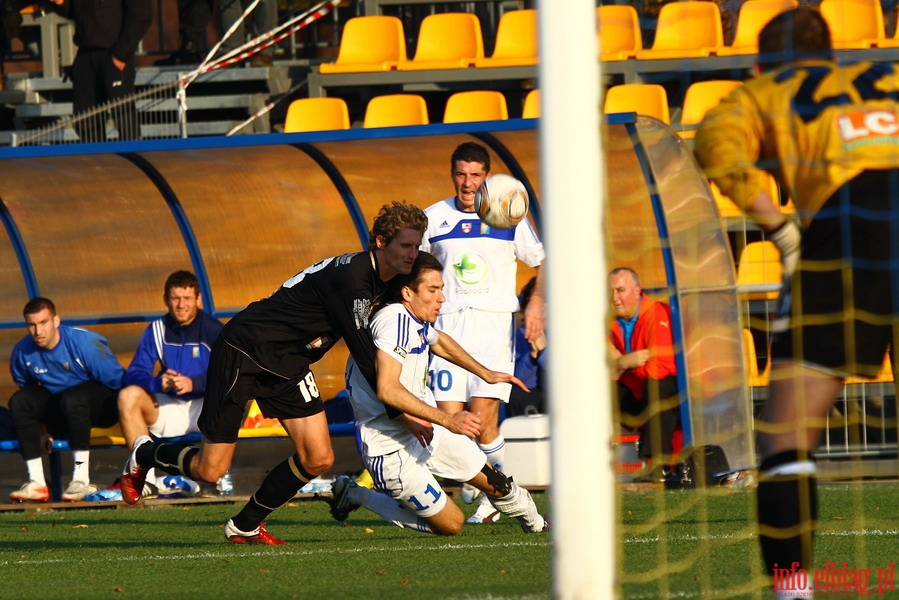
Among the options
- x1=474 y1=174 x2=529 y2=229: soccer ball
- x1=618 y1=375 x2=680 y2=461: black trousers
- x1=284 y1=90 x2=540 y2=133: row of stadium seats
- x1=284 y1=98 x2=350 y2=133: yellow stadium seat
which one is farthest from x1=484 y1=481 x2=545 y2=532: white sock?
x1=284 y1=98 x2=350 y2=133: yellow stadium seat

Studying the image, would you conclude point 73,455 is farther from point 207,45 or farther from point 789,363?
point 207,45

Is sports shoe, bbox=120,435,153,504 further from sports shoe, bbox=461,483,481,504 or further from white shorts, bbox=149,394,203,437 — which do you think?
white shorts, bbox=149,394,203,437

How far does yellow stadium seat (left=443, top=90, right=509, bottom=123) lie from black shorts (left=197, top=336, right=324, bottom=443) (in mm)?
7574

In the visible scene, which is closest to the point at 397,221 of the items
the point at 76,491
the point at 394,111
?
the point at 76,491

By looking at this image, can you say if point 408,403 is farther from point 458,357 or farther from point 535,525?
point 535,525

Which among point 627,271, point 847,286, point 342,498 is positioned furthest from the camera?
A: point 627,271

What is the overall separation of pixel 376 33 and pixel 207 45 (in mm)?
3356

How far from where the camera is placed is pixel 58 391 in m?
10.5

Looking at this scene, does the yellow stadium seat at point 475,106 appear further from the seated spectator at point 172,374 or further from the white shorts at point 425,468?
the white shorts at point 425,468

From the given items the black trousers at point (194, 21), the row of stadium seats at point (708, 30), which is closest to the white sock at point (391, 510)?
the row of stadium seats at point (708, 30)

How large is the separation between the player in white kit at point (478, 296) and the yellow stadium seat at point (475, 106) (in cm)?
593

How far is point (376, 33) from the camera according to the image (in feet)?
52.0

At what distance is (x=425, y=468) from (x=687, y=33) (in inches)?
366

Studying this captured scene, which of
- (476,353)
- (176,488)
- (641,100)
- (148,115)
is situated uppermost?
(148,115)
